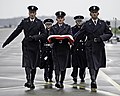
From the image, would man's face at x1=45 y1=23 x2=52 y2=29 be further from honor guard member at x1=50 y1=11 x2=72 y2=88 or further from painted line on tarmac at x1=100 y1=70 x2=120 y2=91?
painted line on tarmac at x1=100 y1=70 x2=120 y2=91

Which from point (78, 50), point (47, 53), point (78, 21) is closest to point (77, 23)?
point (78, 21)

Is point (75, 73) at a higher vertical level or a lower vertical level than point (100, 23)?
lower

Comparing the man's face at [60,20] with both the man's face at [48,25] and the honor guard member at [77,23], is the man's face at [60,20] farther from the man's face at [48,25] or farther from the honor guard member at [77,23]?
the honor guard member at [77,23]

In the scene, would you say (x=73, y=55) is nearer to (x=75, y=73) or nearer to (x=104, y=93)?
(x=75, y=73)

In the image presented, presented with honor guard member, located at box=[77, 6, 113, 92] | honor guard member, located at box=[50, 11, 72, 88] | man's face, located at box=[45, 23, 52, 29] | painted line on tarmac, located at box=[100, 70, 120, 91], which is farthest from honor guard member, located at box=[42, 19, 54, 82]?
painted line on tarmac, located at box=[100, 70, 120, 91]

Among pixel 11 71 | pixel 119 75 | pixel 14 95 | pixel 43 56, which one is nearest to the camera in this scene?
pixel 14 95

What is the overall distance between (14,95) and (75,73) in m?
2.64

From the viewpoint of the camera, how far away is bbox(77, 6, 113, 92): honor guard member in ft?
37.3

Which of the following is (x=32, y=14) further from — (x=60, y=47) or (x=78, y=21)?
(x=78, y=21)

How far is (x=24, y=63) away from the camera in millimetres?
11555

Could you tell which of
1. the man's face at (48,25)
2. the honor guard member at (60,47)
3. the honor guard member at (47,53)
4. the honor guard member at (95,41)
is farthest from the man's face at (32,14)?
the honor guard member at (95,41)

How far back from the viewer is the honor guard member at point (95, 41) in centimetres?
1138

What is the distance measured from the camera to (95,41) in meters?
11.4

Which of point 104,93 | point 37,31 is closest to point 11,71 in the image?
point 37,31
